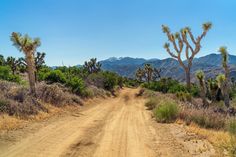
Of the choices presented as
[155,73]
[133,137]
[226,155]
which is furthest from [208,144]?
[155,73]

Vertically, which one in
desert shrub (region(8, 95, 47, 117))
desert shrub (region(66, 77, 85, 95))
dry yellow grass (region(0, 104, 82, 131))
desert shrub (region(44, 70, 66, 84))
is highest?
desert shrub (region(44, 70, 66, 84))

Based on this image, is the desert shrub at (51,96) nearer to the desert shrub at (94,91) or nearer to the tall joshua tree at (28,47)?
the tall joshua tree at (28,47)

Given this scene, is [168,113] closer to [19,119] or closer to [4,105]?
[19,119]

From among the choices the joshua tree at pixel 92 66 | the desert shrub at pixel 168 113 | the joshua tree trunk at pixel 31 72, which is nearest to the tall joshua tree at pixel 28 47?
the joshua tree trunk at pixel 31 72

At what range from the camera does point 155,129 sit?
44.7 feet

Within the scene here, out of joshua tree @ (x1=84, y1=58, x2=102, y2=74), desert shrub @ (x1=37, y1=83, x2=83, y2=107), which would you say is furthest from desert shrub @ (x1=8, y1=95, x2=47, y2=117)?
joshua tree @ (x1=84, y1=58, x2=102, y2=74)

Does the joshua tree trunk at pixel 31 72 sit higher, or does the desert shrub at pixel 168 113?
the joshua tree trunk at pixel 31 72

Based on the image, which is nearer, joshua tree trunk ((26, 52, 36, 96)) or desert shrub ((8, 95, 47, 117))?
desert shrub ((8, 95, 47, 117))

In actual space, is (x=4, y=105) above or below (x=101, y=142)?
above

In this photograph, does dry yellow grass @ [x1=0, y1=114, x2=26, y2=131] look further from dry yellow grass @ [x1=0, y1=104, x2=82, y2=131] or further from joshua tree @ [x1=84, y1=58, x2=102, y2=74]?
joshua tree @ [x1=84, y1=58, x2=102, y2=74]

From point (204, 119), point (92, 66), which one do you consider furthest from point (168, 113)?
point (92, 66)

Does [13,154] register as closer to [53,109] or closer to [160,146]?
[160,146]

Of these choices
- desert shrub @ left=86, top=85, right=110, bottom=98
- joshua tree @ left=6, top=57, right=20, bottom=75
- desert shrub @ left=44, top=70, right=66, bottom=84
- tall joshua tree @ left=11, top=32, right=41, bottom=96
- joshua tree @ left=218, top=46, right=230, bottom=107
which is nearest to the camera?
tall joshua tree @ left=11, top=32, right=41, bottom=96

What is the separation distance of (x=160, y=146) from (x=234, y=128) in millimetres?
2320
